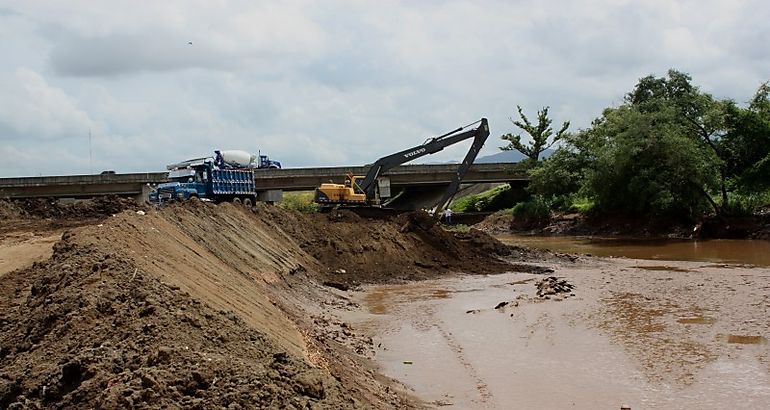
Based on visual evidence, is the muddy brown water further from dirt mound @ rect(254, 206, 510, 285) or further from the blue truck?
the blue truck

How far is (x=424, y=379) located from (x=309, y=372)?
4881 millimetres

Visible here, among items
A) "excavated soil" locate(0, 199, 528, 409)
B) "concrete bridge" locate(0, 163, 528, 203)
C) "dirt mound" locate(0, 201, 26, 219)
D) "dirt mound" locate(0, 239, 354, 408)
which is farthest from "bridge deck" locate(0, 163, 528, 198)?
"dirt mound" locate(0, 239, 354, 408)

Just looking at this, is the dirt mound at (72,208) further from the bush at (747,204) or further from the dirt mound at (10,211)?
the bush at (747,204)

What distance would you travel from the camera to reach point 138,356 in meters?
6.60

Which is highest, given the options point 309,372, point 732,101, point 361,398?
point 732,101

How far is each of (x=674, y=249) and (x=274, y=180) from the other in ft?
113

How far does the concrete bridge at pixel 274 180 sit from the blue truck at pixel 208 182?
9.86m

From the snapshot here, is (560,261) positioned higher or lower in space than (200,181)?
lower

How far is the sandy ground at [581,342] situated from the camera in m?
10.6

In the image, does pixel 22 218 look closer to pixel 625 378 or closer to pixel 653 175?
pixel 625 378

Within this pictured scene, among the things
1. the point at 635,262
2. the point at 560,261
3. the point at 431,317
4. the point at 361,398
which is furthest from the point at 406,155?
the point at 361,398

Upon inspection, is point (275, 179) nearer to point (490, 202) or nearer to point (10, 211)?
point (490, 202)

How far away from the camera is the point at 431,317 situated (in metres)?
17.3

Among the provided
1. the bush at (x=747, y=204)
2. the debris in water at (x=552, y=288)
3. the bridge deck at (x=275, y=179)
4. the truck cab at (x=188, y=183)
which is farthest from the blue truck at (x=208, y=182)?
the bush at (x=747, y=204)
